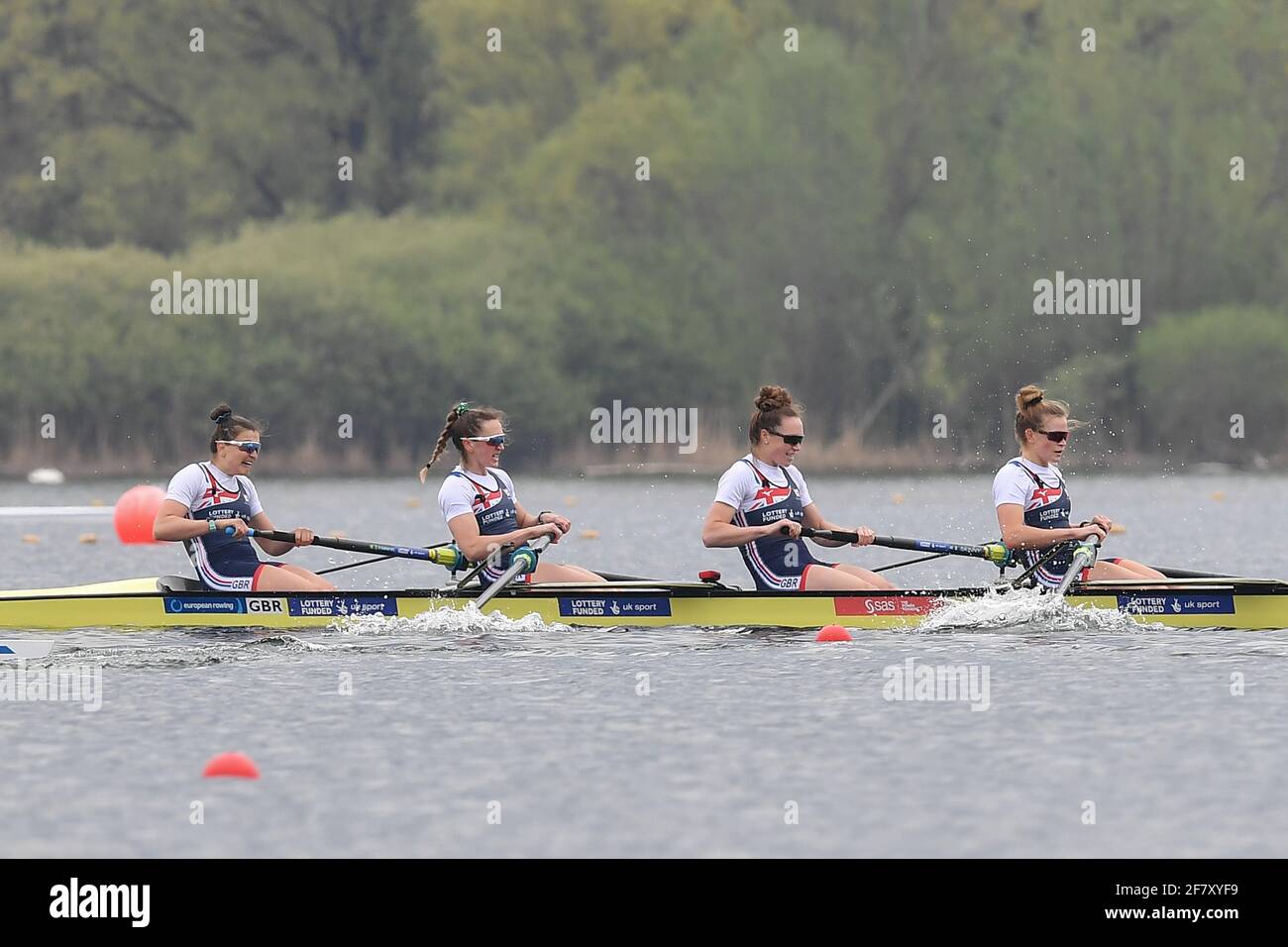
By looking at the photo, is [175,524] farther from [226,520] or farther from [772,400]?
[772,400]

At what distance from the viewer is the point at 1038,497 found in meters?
14.6

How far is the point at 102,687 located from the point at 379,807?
391 centimetres

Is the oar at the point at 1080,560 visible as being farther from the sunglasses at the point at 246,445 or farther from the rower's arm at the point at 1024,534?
the sunglasses at the point at 246,445

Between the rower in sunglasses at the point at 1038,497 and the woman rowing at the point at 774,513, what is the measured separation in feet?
3.05

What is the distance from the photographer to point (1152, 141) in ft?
154

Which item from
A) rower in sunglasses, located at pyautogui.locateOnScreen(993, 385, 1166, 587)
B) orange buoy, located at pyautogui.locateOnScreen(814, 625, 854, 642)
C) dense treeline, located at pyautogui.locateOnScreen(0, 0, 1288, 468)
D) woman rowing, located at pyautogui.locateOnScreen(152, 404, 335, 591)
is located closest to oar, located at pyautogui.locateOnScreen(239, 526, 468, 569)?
woman rowing, located at pyautogui.locateOnScreen(152, 404, 335, 591)

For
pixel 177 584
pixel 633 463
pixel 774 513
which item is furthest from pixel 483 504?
pixel 633 463

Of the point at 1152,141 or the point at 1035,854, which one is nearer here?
the point at 1035,854

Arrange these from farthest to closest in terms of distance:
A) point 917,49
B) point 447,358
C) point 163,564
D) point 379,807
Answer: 1. point 917,49
2. point 447,358
3. point 163,564
4. point 379,807

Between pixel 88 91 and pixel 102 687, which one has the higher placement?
pixel 88 91

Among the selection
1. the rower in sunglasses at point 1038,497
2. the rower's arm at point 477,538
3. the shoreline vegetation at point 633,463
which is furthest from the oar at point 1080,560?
the shoreline vegetation at point 633,463

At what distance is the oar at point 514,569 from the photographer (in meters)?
14.7
